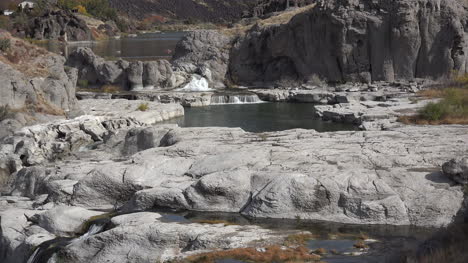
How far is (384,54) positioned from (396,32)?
242cm

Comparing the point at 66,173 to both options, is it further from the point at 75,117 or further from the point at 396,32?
the point at 396,32

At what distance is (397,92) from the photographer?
169 ft

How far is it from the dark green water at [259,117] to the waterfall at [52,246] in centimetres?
2264

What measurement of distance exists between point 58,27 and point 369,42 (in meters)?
98.5

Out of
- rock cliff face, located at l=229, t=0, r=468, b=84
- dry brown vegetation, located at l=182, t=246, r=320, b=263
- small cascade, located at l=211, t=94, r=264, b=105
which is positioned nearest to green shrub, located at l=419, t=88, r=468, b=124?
rock cliff face, located at l=229, t=0, r=468, b=84

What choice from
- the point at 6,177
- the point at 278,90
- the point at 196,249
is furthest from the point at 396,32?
the point at 196,249

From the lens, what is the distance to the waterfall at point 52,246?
18.2m

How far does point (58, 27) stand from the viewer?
456 ft

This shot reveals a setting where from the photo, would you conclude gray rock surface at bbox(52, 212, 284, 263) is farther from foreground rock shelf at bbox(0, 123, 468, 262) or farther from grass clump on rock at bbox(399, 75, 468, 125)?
grass clump on rock at bbox(399, 75, 468, 125)

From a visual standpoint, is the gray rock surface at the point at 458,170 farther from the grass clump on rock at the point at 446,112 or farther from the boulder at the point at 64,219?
the grass clump on rock at the point at 446,112

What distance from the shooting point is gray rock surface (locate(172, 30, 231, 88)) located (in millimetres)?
63688

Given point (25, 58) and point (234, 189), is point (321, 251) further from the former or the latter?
point (25, 58)

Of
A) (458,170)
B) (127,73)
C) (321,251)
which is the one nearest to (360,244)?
(321,251)

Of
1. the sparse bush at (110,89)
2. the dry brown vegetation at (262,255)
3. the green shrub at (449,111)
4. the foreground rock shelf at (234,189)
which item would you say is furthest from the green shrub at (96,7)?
the dry brown vegetation at (262,255)
